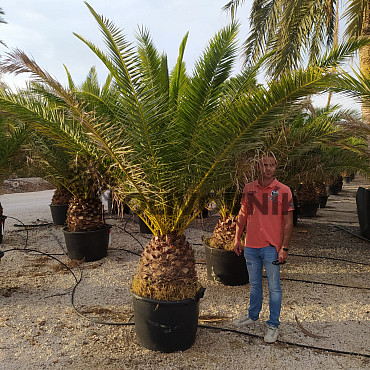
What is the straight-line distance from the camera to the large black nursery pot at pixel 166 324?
3.10 m

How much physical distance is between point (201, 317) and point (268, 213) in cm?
151

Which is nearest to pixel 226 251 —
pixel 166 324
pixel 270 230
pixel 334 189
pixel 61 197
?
pixel 270 230

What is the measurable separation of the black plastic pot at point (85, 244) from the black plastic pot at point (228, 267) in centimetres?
236

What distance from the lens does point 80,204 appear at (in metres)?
6.32

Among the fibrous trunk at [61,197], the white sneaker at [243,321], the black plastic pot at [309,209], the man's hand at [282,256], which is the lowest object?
the white sneaker at [243,321]

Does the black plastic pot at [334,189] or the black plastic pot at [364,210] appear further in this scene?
the black plastic pot at [334,189]

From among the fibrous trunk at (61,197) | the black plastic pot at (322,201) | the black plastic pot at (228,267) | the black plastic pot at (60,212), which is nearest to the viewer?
the black plastic pot at (228,267)

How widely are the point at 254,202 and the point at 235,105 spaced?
98 cm

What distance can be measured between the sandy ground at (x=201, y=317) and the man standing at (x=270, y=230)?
414mm

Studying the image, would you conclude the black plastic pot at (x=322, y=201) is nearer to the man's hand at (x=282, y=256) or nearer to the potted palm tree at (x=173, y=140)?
the potted palm tree at (x=173, y=140)

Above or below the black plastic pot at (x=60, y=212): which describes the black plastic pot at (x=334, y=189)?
above

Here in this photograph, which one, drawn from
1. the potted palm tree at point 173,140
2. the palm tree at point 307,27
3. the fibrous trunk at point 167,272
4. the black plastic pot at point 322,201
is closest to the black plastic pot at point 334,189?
the black plastic pot at point 322,201

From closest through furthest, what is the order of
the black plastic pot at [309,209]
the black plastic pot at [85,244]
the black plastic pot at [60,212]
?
the black plastic pot at [85,244]
the black plastic pot at [60,212]
the black plastic pot at [309,209]

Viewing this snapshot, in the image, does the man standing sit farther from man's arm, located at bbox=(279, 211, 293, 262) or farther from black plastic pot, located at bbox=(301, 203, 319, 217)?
black plastic pot, located at bbox=(301, 203, 319, 217)
